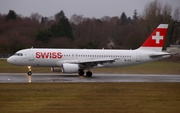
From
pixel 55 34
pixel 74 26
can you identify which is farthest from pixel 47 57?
pixel 74 26

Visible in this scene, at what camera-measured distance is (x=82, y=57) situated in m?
38.8

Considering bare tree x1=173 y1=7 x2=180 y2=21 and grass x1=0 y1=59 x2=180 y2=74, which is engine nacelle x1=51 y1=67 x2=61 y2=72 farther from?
bare tree x1=173 y1=7 x2=180 y2=21
